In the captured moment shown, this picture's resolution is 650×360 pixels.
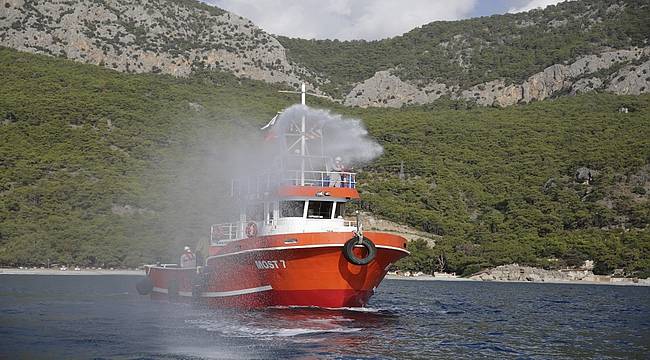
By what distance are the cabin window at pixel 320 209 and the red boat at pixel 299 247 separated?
0.18ft

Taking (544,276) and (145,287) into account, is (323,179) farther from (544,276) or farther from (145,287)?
(544,276)

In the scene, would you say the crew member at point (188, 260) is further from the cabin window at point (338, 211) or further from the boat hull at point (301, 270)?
the cabin window at point (338, 211)

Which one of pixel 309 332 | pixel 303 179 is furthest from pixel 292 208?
pixel 309 332

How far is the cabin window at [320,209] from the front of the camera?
4225 centimetres

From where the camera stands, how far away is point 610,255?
350 feet

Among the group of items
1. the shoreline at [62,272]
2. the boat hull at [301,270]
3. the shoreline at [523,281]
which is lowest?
the shoreline at [523,281]

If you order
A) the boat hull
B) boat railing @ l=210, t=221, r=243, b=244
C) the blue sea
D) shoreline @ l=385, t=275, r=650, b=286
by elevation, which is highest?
boat railing @ l=210, t=221, r=243, b=244

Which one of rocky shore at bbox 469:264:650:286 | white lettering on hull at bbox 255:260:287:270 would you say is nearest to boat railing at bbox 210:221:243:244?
white lettering on hull at bbox 255:260:287:270

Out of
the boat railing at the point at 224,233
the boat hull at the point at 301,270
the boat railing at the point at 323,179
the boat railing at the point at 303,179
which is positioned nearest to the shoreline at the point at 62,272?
the boat railing at the point at 224,233

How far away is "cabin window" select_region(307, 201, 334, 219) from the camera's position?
42250 millimetres

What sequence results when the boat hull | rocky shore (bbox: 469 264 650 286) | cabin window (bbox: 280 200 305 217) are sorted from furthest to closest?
rocky shore (bbox: 469 264 650 286) → cabin window (bbox: 280 200 305 217) → the boat hull

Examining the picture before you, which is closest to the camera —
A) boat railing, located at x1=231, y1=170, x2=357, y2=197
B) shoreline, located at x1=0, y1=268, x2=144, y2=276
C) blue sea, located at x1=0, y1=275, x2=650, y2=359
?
blue sea, located at x1=0, y1=275, x2=650, y2=359

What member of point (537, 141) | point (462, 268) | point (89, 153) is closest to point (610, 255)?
point (462, 268)

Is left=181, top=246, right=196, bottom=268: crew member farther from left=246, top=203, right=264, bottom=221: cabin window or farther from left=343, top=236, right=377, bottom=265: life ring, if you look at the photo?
left=343, top=236, right=377, bottom=265: life ring
